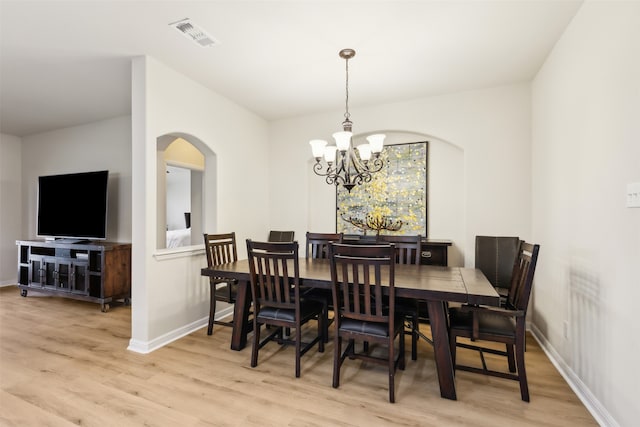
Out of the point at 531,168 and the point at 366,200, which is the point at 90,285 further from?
the point at 531,168

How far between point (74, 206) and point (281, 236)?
311 centimetres

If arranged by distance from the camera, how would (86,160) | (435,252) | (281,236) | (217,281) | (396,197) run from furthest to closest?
(86,160) → (281,236) → (396,197) → (435,252) → (217,281)

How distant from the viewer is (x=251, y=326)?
3.00m

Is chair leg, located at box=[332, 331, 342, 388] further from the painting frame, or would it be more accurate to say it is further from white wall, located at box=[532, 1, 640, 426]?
Answer: the painting frame

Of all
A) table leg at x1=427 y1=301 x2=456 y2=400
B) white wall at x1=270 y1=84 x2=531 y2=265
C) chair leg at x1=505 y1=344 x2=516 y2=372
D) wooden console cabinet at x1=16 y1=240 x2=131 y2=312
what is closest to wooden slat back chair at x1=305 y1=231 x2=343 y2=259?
white wall at x1=270 y1=84 x2=531 y2=265

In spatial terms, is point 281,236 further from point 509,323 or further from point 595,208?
point 595,208

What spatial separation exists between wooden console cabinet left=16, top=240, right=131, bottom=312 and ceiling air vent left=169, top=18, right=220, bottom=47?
9.67ft

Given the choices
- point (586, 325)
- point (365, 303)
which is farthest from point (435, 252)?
point (365, 303)

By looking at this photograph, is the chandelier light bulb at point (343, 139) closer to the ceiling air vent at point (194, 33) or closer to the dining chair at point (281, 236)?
the ceiling air vent at point (194, 33)

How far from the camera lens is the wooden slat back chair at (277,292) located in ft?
7.56

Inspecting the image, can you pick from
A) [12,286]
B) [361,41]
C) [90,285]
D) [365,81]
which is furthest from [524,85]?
[12,286]

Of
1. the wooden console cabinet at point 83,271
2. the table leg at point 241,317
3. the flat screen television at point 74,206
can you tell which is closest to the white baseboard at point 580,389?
the table leg at point 241,317

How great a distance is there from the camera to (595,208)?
1.97 meters

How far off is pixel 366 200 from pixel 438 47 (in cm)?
200
